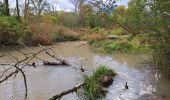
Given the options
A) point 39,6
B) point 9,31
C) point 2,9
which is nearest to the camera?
point 9,31

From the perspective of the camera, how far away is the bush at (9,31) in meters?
24.0

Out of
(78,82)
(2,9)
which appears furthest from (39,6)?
(78,82)

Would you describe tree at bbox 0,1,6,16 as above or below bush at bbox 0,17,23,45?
above

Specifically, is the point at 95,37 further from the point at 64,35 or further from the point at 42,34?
the point at 42,34

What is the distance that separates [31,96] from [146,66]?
7.32 m

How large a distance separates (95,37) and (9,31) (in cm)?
837

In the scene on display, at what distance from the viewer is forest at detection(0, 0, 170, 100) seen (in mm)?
6421

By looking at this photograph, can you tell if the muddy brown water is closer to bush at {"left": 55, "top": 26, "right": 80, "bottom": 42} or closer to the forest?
the forest

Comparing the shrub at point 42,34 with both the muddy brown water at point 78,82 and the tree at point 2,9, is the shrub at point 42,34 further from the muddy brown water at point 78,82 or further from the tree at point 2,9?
the muddy brown water at point 78,82

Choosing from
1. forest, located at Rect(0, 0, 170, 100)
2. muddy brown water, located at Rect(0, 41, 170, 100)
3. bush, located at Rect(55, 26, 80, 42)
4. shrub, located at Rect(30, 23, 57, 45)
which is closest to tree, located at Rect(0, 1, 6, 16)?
forest, located at Rect(0, 0, 170, 100)

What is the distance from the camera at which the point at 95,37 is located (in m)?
29.2

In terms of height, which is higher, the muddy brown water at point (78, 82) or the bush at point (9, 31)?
the bush at point (9, 31)

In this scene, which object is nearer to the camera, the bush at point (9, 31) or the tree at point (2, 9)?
the bush at point (9, 31)

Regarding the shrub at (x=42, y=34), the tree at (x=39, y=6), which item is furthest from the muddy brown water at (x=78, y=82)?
the tree at (x=39, y=6)
